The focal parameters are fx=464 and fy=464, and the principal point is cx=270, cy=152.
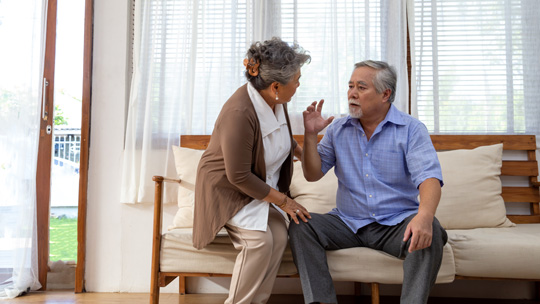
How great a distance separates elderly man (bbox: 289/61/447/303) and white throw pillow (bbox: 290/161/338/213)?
331 mm

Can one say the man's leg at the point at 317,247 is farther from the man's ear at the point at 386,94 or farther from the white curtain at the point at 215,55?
the white curtain at the point at 215,55

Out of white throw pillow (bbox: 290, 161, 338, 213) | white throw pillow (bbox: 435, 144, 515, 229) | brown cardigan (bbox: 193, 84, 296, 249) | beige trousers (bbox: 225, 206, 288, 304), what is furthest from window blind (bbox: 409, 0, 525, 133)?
beige trousers (bbox: 225, 206, 288, 304)

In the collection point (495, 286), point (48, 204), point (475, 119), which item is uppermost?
point (475, 119)

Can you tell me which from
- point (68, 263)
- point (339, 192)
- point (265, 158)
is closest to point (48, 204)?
point (68, 263)

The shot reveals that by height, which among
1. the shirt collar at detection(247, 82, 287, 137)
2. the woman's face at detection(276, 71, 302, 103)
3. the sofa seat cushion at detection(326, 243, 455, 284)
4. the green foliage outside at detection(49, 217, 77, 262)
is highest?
the woman's face at detection(276, 71, 302, 103)

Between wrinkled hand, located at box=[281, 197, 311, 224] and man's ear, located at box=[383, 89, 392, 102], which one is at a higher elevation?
man's ear, located at box=[383, 89, 392, 102]

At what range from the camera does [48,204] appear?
2.92 meters

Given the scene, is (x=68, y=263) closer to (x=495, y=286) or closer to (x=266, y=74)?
(x=266, y=74)

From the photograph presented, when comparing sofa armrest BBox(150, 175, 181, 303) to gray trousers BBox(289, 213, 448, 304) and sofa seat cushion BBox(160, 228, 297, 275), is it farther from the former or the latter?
gray trousers BBox(289, 213, 448, 304)

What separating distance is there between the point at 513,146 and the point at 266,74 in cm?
168

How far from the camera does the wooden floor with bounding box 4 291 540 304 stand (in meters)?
2.62

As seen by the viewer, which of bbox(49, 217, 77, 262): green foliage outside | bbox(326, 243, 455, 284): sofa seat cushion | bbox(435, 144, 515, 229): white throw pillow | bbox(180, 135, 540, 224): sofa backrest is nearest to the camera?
bbox(326, 243, 455, 284): sofa seat cushion

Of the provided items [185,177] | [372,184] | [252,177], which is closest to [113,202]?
[185,177]

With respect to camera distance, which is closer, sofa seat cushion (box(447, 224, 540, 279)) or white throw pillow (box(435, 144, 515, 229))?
sofa seat cushion (box(447, 224, 540, 279))
